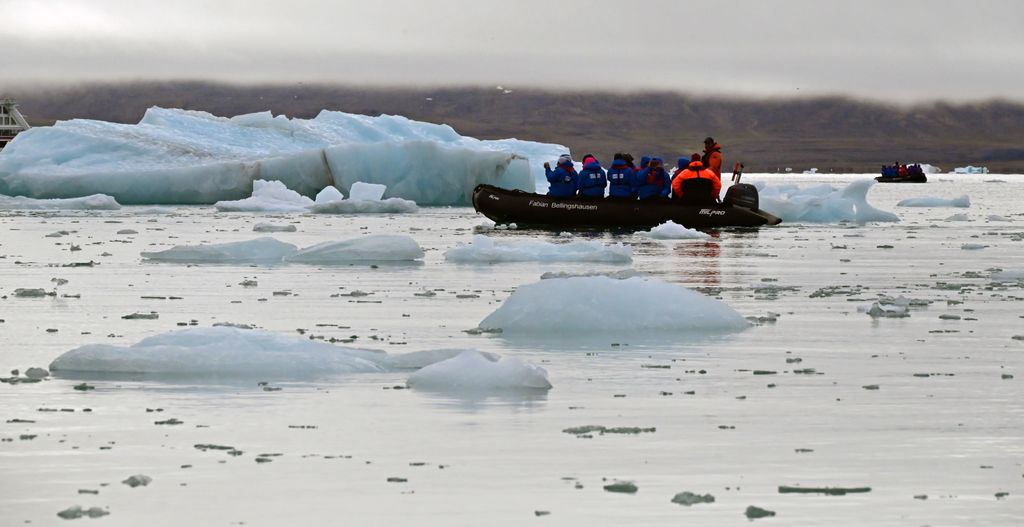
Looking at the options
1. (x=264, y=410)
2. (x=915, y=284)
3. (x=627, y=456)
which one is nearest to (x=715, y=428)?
(x=627, y=456)

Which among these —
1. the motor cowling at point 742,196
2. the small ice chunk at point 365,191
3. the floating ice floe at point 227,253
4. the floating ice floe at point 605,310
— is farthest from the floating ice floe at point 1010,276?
the small ice chunk at point 365,191

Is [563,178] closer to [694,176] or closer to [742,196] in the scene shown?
[694,176]

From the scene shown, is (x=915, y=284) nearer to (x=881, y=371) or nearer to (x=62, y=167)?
(x=881, y=371)

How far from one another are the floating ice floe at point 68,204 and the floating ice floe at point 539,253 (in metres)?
20.5

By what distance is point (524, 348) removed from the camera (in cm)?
1084

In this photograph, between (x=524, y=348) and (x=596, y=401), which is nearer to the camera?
(x=596, y=401)

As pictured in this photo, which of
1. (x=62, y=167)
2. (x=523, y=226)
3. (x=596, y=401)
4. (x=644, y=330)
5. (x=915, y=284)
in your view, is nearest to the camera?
(x=596, y=401)

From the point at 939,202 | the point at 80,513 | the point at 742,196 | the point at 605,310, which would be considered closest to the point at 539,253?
the point at 605,310

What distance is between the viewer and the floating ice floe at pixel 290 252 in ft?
65.1

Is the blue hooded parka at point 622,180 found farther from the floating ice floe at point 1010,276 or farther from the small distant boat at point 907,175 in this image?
the small distant boat at point 907,175

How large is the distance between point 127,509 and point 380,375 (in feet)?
11.7

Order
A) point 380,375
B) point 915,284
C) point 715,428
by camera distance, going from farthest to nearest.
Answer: point 915,284, point 380,375, point 715,428

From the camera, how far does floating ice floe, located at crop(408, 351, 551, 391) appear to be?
870 cm

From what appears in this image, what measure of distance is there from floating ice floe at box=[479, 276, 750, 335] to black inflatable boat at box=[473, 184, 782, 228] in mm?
17135
